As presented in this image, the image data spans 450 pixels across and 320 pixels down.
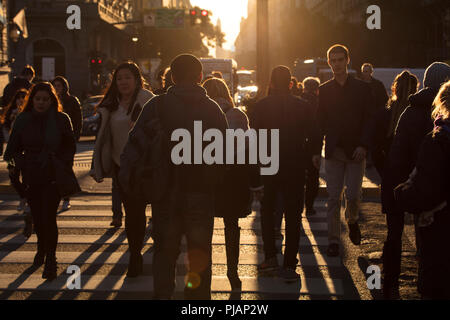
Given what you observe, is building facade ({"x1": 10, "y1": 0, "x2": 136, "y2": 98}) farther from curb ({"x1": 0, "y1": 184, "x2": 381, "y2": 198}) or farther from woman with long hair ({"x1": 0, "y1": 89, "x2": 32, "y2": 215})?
woman with long hair ({"x1": 0, "y1": 89, "x2": 32, "y2": 215})

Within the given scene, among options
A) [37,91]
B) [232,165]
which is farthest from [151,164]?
[37,91]

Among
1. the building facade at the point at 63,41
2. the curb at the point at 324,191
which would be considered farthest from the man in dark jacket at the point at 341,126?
the building facade at the point at 63,41

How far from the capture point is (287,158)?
21.7ft

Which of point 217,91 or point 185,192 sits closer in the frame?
point 185,192

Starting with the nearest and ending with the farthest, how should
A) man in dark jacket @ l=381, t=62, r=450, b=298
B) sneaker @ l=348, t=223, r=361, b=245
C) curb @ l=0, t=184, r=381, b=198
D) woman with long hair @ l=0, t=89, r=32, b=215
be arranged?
1. man in dark jacket @ l=381, t=62, r=450, b=298
2. sneaker @ l=348, t=223, r=361, b=245
3. woman with long hair @ l=0, t=89, r=32, b=215
4. curb @ l=0, t=184, r=381, b=198

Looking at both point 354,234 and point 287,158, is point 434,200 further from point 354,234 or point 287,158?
point 354,234

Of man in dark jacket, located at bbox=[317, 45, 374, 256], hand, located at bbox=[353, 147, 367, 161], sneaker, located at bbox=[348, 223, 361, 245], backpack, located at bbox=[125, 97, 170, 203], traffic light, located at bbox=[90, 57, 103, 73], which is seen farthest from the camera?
traffic light, located at bbox=[90, 57, 103, 73]

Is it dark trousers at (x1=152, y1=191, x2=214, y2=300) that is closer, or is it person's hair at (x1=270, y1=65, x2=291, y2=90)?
dark trousers at (x1=152, y1=191, x2=214, y2=300)

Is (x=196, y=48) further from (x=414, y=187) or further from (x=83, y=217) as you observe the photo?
(x=414, y=187)

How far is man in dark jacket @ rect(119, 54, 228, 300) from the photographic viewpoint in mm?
4738

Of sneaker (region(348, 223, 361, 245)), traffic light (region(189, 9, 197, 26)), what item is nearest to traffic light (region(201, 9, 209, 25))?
traffic light (region(189, 9, 197, 26))

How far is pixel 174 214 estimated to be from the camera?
187 inches

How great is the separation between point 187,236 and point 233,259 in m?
1.63

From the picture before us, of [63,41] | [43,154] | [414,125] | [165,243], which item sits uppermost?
[63,41]
